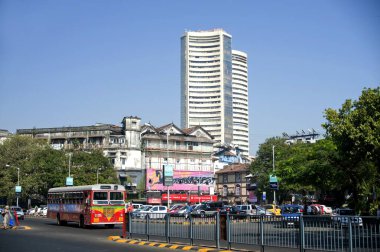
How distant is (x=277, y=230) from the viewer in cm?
1634

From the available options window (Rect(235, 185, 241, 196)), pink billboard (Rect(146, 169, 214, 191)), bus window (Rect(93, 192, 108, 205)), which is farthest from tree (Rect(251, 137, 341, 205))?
window (Rect(235, 185, 241, 196))

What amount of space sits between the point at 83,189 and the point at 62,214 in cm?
538

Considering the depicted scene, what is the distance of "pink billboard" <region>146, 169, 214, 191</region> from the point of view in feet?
287

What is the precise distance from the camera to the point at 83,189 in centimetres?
3416

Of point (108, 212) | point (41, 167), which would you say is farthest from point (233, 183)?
point (108, 212)

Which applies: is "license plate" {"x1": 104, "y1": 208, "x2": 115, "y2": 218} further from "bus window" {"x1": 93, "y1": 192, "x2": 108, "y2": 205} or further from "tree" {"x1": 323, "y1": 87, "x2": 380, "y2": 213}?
"tree" {"x1": 323, "y1": 87, "x2": 380, "y2": 213}

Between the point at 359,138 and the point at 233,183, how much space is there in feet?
240

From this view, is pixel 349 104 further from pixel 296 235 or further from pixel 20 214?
pixel 20 214

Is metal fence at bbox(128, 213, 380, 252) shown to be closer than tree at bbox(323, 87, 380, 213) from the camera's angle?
Yes

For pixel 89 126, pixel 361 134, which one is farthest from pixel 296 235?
pixel 89 126

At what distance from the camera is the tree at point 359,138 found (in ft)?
90.0

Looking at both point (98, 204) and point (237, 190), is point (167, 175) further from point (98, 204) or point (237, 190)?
point (237, 190)

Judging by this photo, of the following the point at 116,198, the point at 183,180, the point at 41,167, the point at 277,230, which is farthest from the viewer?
the point at 183,180

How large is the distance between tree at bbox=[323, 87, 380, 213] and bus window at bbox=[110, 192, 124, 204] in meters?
13.9
